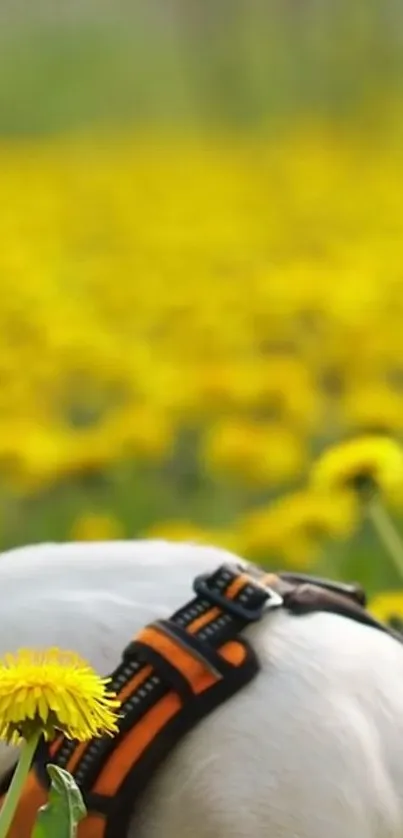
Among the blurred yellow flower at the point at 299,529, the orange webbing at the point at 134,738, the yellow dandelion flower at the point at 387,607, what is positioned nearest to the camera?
the orange webbing at the point at 134,738

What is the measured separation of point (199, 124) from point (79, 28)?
0.47 meters

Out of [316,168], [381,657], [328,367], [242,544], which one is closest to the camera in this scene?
[381,657]

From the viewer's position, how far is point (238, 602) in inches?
36.7

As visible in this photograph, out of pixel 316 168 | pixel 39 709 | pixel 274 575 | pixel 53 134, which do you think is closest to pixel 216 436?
pixel 274 575

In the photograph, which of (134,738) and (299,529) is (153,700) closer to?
(134,738)

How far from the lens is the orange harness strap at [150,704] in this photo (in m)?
0.87

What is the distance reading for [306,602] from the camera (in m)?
0.97

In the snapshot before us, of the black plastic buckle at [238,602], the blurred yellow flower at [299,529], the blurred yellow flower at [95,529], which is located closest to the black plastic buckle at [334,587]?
the black plastic buckle at [238,602]

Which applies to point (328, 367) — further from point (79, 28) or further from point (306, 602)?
point (79, 28)

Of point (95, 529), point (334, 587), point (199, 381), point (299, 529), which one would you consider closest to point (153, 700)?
point (334, 587)

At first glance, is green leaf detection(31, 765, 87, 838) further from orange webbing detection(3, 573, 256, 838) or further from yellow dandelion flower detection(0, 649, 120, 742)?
orange webbing detection(3, 573, 256, 838)

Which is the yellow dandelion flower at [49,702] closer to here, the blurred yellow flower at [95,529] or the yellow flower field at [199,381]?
the yellow flower field at [199,381]

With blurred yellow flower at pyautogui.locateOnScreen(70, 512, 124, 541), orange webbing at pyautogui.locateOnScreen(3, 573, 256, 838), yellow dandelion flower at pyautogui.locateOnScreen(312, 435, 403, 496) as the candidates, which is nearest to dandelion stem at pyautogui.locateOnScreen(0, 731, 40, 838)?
orange webbing at pyautogui.locateOnScreen(3, 573, 256, 838)

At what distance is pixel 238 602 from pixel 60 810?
227 millimetres
